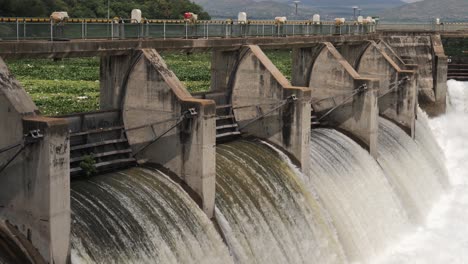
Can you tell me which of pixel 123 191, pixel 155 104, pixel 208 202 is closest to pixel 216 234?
pixel 208 202

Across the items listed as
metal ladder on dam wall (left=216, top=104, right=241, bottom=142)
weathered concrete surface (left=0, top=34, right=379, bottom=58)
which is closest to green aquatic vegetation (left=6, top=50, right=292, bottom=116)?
weathered concrete surface (left=0, top=34, right=379, bottom=58)

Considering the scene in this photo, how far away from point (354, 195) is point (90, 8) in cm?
7197

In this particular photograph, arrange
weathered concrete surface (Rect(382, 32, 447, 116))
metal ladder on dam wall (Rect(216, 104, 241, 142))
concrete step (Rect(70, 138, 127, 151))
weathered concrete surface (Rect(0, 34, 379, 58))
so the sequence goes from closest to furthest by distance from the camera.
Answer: weathered concrete surface (Rect(0, 34, 379, 58)) < concrete step (Rect(70, 138, 127, 151)) < metal ladder on dam wall (Rect(216, 104, 241, 142)) < weathered concrete surface (Rect(382, 32, 447, 116))

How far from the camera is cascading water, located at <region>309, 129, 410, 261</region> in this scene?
2680 cm

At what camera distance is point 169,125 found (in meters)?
22.6

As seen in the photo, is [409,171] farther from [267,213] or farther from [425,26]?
[425,26]

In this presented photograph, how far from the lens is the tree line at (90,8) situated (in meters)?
73.8

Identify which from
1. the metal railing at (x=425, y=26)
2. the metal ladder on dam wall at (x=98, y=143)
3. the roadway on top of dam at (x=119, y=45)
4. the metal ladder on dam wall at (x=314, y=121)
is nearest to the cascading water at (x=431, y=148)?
the metal ladder on dam wall at (x=314, y=121)

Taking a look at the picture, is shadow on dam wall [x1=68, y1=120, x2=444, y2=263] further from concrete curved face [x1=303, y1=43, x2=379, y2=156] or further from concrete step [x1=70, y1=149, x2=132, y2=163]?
concrete curved face [x1=303, y1=43, x2=379, y2=156]

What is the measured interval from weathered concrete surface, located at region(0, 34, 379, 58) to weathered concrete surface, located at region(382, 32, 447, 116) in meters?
20.1

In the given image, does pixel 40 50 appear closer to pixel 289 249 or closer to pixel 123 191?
pixel 123 191

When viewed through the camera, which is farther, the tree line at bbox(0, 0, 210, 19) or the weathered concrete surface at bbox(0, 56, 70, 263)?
the tree line at bbox(0, 0, 210, 19)

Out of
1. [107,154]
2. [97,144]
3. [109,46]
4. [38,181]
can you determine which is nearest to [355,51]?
[109,46]

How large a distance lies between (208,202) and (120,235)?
3.84 metres
